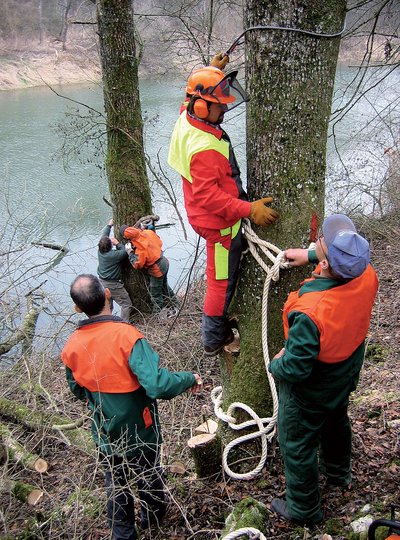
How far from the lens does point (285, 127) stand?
95.5 inches

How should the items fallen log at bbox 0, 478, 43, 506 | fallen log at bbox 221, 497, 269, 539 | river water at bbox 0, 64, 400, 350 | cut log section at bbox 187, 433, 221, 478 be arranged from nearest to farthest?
fallen log at bbox 221, 497, 269, 539, cut log section at bbox 187, 433, 221, 478, fallen log at bbox 0, 478, 43, 506, river water at bbox 0, 64, 400, 350

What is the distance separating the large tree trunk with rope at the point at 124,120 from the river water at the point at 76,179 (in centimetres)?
102

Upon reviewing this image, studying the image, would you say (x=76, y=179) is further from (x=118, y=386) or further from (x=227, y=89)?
(x=118, y=386)

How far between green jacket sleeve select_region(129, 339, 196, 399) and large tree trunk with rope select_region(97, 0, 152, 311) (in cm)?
499

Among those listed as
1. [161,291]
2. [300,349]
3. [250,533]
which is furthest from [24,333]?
[300,349]

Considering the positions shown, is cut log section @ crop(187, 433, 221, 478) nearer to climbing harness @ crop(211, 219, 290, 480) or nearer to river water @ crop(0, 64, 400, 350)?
climbing harness @ crop(211, 219, 290, 480)

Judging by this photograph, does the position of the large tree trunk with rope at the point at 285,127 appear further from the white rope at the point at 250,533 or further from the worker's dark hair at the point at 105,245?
the worker's dark hair at the point at 105,245

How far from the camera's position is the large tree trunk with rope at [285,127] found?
231 centimetres

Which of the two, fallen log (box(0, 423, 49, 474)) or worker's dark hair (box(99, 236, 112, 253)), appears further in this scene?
worker's dark hair (box(99, 236, 112, 253))

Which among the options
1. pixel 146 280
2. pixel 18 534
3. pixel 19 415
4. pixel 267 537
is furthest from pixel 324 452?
pixel 146 280

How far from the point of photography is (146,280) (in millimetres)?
7598

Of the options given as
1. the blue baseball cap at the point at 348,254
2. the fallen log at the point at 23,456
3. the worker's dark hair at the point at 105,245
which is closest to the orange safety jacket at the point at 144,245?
the worker's dark hair at the point at 105,245

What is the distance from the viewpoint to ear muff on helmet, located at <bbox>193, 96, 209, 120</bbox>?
253cm

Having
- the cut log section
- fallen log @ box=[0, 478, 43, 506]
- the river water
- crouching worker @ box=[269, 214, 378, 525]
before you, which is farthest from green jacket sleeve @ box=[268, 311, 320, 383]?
the river water
